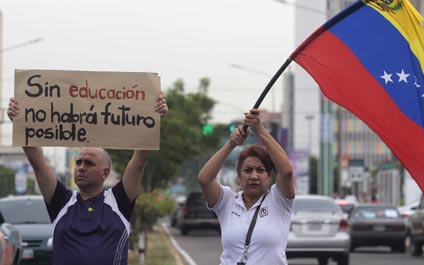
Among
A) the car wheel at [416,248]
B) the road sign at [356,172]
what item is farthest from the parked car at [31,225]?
the road sign at [356,172]

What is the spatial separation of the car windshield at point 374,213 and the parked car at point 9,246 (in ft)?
49.1

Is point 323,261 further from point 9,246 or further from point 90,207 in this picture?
point 90,207

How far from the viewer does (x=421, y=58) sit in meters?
8.67

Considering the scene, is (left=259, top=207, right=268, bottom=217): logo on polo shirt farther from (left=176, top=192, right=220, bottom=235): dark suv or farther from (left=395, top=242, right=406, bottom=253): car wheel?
(left=176, top=192, right=220, bottom=235): dark suv

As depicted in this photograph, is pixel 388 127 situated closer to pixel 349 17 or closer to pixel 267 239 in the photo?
pixel 349 17

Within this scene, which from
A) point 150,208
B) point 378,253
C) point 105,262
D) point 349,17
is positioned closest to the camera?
point 105,262

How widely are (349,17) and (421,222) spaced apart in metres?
21.2

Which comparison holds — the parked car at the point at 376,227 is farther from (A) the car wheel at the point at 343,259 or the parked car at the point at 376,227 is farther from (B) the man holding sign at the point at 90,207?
(B) the man holding sign at the point at 90,207

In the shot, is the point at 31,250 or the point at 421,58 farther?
the point at 31,250

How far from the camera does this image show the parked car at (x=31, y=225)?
67.7 feet

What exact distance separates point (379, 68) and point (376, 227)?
22830 mm

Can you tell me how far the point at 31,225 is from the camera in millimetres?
21203

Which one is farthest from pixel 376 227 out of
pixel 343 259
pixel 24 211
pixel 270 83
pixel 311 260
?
pixel 270 83

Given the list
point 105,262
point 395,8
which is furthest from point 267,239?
point 395,8
